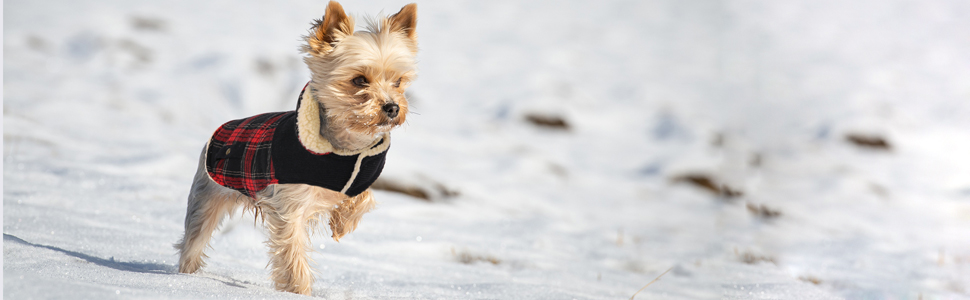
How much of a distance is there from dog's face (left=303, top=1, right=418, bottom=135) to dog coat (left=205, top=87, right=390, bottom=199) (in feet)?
0.56

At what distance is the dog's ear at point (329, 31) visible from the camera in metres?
2.78

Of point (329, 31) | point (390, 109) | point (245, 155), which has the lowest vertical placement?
point (245, 155)

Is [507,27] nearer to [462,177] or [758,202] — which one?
[462,177]

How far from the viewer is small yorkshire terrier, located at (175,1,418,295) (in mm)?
2699

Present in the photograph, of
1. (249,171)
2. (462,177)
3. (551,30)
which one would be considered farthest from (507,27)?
(249,171)

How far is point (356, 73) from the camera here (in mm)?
2725

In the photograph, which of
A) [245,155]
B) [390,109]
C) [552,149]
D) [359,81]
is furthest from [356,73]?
[552,149]

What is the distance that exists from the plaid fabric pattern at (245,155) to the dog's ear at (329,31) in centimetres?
37

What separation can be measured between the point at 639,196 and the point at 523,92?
3.80 m

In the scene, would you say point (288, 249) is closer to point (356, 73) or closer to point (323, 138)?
point (323, 138)

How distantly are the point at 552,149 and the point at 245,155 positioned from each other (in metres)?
7.81

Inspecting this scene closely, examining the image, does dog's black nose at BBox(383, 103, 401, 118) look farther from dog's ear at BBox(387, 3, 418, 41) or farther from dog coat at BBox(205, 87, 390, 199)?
dog's ear at BBox(387, 3, 418, 41)

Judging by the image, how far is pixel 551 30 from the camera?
15289mm

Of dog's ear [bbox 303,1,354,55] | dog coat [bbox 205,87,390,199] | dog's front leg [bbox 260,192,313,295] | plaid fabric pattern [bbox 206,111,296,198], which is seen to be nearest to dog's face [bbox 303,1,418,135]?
dog's ear [bbox 303,1,354,55]
